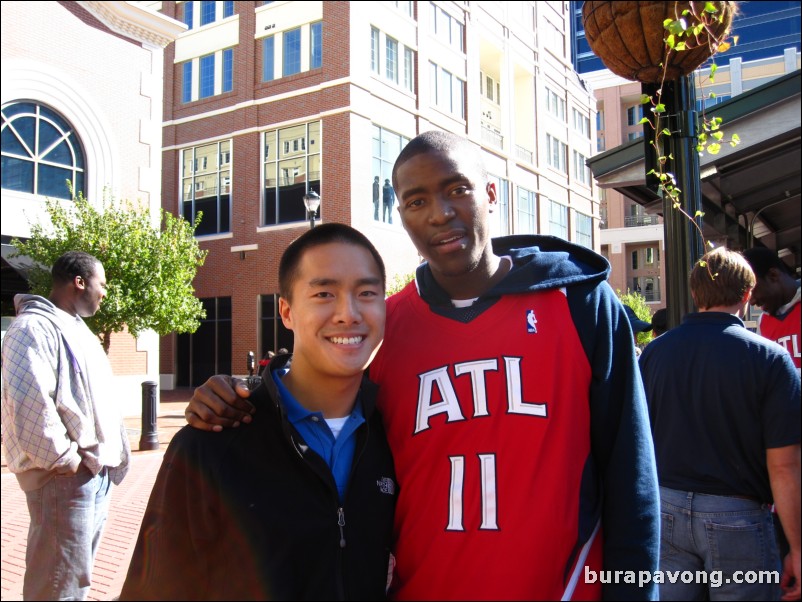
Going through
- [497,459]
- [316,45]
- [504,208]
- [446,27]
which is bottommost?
[497,459]

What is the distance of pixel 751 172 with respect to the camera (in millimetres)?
2836

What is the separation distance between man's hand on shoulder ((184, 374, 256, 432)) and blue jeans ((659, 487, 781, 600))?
177cm

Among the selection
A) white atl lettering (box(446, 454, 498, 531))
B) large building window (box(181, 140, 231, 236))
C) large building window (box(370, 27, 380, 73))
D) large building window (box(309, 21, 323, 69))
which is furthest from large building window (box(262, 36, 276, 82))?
white atl lettering (box(446, 454, 498, 531))

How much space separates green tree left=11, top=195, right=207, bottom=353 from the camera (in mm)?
11312

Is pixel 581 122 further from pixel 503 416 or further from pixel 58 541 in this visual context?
pixel 58 541

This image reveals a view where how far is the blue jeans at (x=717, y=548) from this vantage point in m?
2.34

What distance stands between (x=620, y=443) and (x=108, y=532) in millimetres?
5507

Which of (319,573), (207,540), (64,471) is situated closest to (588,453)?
(319,573)

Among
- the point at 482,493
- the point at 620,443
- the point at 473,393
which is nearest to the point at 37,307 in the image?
the point at 473,393

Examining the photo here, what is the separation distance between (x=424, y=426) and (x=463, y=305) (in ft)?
1.25

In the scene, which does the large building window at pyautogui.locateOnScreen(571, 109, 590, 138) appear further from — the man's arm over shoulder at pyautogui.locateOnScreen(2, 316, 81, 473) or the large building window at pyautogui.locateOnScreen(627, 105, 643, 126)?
the man's arm over shoulder at pyautogui.locateOnScreen(2, 316, 81, 473)

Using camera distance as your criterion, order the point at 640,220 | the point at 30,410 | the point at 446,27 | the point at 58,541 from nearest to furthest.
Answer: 1. the point at 30,410
2. the point at 58,541
3. the point at 640,220
4. the point at 446,27

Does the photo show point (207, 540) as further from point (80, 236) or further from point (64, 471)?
point (80, 236)

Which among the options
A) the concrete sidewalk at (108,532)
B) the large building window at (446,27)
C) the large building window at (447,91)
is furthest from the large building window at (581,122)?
the large building window at (446,27)
